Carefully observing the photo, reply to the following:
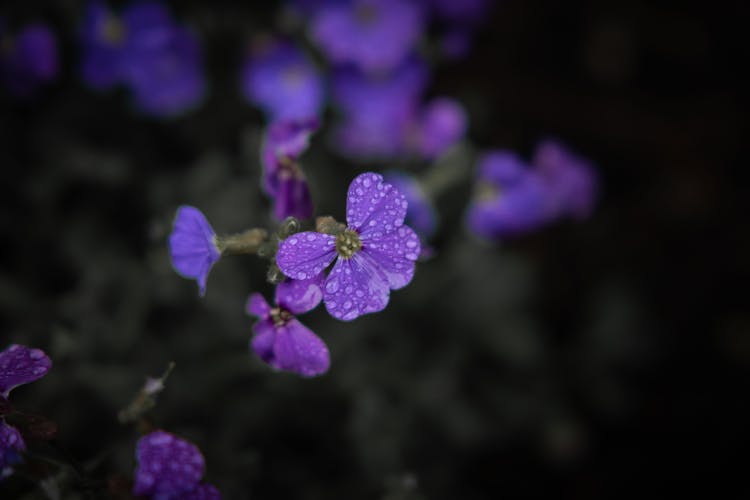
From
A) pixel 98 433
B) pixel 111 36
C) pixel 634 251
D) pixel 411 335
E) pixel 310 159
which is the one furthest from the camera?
pixel 634 251

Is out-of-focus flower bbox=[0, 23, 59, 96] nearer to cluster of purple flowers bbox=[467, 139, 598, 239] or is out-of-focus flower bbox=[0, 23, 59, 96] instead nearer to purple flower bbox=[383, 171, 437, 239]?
purple flower bbox=[383, 171, 437, 239]

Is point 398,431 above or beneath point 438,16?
beneath

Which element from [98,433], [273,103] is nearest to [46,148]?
[273,103]

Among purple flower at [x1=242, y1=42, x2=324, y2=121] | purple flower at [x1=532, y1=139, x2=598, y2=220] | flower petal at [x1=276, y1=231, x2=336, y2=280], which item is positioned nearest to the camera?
flower petal at [x1=276, y1=231, x2=336, y2=280]

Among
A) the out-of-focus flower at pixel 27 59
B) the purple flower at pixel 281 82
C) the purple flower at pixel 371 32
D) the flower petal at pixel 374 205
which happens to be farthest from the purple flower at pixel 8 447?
the purple flower at pixel 371 32

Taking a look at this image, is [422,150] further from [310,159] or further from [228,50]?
[228,50]

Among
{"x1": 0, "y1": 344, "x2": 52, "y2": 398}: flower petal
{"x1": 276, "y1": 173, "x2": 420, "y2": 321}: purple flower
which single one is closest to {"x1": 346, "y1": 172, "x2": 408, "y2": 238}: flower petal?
{"x1": 276, "y1": 173, "x2": 420, "y2": 321}: purple flower

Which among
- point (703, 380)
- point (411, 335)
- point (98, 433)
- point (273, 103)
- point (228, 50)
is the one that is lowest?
point (98, 433)
